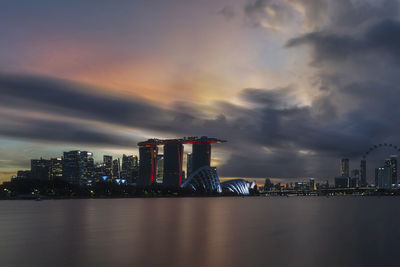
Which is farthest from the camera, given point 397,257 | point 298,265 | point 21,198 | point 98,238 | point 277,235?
point 21,198

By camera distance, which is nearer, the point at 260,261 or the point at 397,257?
the point at 260,261

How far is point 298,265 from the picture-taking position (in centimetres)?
2788

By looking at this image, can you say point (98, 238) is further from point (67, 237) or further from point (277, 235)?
point (277, 235)

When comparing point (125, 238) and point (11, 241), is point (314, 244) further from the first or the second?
point (11, 241)

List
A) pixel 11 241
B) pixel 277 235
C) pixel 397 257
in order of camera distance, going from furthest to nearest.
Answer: pixel 277 235
pixel 11 241
pixel 397 257

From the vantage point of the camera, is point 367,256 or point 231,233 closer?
point 367,256

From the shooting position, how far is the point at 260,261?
2898cm

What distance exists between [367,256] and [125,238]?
22.9 metres

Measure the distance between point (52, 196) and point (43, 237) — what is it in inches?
6627

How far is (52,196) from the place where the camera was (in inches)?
7844

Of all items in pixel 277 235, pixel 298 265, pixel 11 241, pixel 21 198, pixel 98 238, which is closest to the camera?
pixel 298 265

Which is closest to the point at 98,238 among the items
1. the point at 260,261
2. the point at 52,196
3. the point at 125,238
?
the point at 125,238

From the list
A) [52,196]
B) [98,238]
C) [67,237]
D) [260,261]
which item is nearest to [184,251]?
[260,261]

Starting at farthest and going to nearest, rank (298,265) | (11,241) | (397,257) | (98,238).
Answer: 1. (98,238)
2. (11,241)
3. (397,257)
4. (298,265)
